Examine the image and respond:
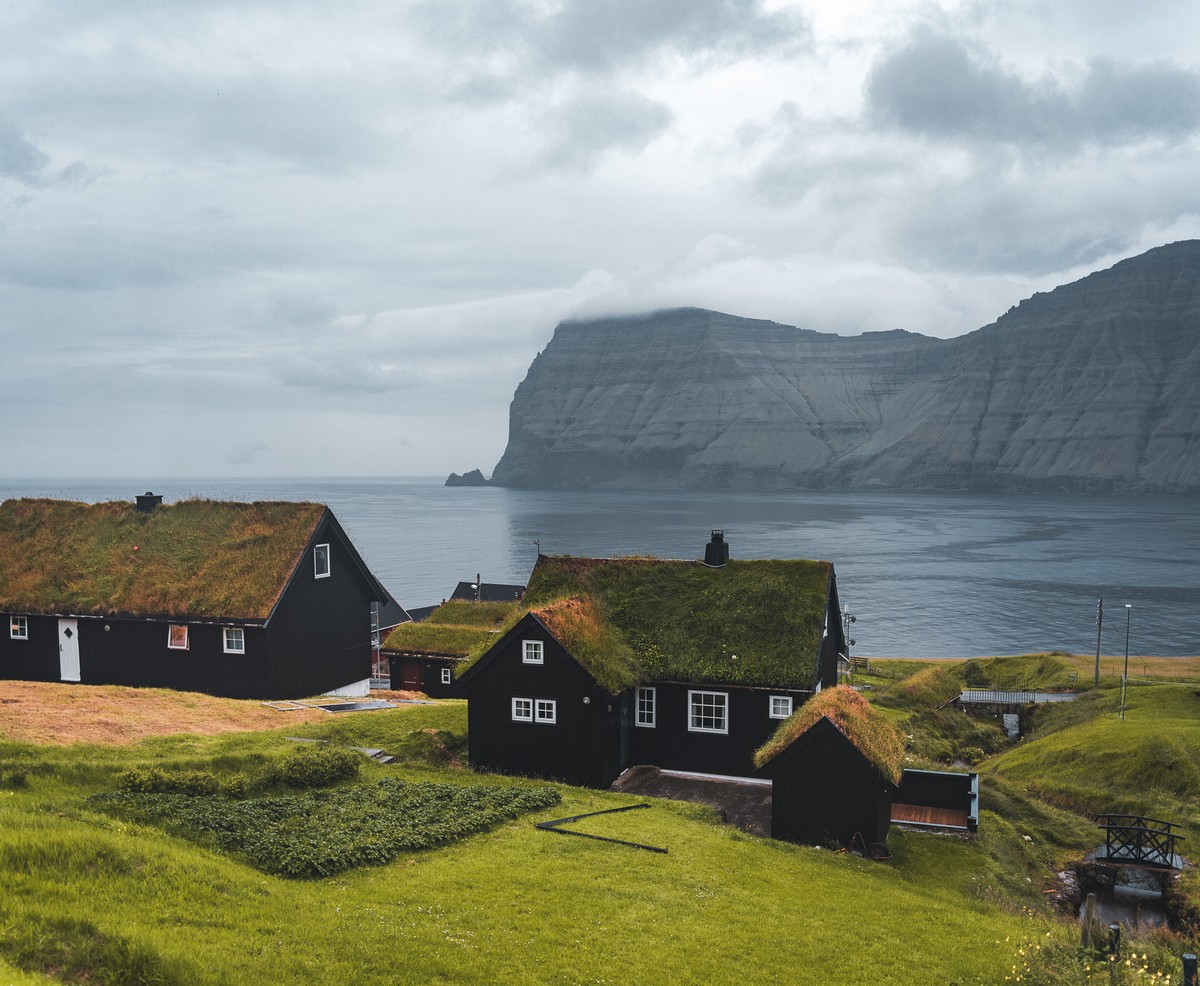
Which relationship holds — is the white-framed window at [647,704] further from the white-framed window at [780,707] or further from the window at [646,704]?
the white-framed window at [780,707]

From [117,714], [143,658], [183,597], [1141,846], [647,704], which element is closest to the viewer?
[1141,846]

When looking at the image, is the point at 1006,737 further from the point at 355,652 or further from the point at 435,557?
the point at 435,557

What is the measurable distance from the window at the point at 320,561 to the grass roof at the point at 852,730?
25.9 metres

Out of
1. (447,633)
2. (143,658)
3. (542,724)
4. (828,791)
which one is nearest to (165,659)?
(143,658)

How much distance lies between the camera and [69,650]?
4103 cm

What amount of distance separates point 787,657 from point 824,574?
4.16 m

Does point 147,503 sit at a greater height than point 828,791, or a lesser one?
greater

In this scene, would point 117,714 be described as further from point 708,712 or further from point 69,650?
point 708,712

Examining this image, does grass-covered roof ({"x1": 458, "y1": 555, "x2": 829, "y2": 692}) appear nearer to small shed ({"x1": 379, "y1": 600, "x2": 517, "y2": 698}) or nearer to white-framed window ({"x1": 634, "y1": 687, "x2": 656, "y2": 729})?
white-framed window ({"x1": 634, "y1": 687, "x2": 656, "y2": 729})

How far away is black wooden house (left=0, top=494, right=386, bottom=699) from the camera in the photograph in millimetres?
39406

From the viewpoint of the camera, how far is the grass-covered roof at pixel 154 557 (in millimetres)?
39875

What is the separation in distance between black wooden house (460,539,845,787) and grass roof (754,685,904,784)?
3581 mm

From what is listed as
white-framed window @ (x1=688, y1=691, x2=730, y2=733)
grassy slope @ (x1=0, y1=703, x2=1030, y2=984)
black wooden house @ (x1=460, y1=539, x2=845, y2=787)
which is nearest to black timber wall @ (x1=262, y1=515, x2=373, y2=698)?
black wooden house @ (x1=460, y1=539, x2=845, y2=787)

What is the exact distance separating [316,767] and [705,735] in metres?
13.1
